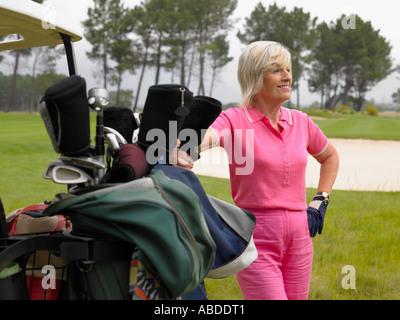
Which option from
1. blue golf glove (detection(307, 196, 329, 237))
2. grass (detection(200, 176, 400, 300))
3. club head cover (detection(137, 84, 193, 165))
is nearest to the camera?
club head cover (detection(137, 84, 193, 165))

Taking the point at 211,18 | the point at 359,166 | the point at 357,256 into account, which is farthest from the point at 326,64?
the point at 357,256

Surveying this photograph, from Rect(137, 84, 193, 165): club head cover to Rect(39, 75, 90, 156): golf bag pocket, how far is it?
14 centimetres

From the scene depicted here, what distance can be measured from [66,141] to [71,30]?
0.92 m

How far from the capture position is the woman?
189 cm

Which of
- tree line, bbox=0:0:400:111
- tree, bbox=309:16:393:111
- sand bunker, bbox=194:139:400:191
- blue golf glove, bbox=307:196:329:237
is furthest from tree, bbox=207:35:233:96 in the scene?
blue golf glove, bbox=307:196:329:237

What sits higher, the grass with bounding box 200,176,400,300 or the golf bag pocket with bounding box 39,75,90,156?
the golf bag pocket with bounding box 39,75,90,156

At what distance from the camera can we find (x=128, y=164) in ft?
3.27

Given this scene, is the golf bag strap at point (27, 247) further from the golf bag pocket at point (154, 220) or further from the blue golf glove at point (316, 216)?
the blue golf glove at point (316, 216)

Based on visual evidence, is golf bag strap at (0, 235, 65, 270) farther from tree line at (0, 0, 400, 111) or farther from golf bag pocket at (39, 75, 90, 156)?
tree line at (0, 0, 400, 111)

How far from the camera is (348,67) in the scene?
58.1 meters

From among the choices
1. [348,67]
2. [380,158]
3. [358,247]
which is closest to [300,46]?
[348,67]

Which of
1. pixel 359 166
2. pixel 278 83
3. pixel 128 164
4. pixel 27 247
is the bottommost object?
pixel 359 166

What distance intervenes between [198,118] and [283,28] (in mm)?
52501

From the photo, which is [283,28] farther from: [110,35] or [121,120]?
[121,120]
